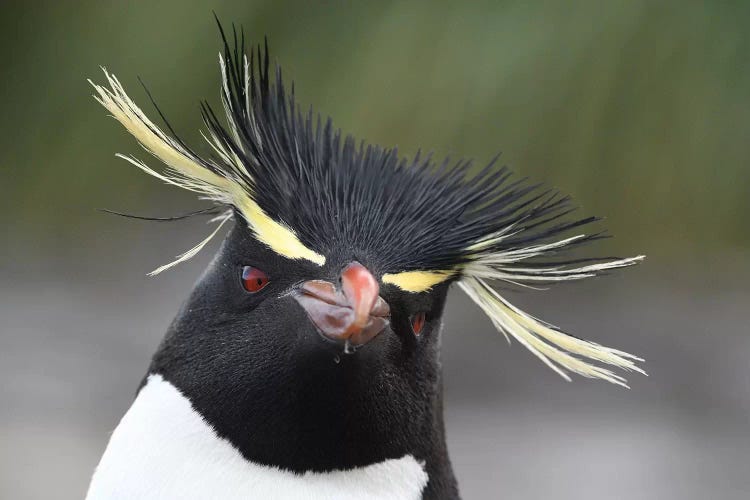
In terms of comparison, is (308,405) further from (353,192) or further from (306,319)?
(353,192)

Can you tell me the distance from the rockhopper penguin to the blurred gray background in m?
1.90

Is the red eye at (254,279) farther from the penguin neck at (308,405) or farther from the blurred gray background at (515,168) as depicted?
the blurred gray background at (515,168)

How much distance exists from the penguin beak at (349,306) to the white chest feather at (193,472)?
23cm

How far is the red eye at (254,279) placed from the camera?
1358 millimetres

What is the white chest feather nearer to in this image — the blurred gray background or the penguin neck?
the penguin neck

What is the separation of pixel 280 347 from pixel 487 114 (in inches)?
87.1

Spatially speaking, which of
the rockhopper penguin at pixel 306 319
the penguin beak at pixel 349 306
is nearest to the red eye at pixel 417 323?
the rockhopper penguin at pixel 306 319

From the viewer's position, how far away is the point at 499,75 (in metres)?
3.32

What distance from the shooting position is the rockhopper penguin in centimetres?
130

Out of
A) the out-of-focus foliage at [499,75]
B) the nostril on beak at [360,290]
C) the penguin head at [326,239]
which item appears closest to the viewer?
the nostril on beak at [360,290]

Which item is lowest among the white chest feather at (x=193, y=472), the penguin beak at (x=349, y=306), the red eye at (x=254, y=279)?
the white chest feather at (x=193, y=472)

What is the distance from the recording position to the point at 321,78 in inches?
135
